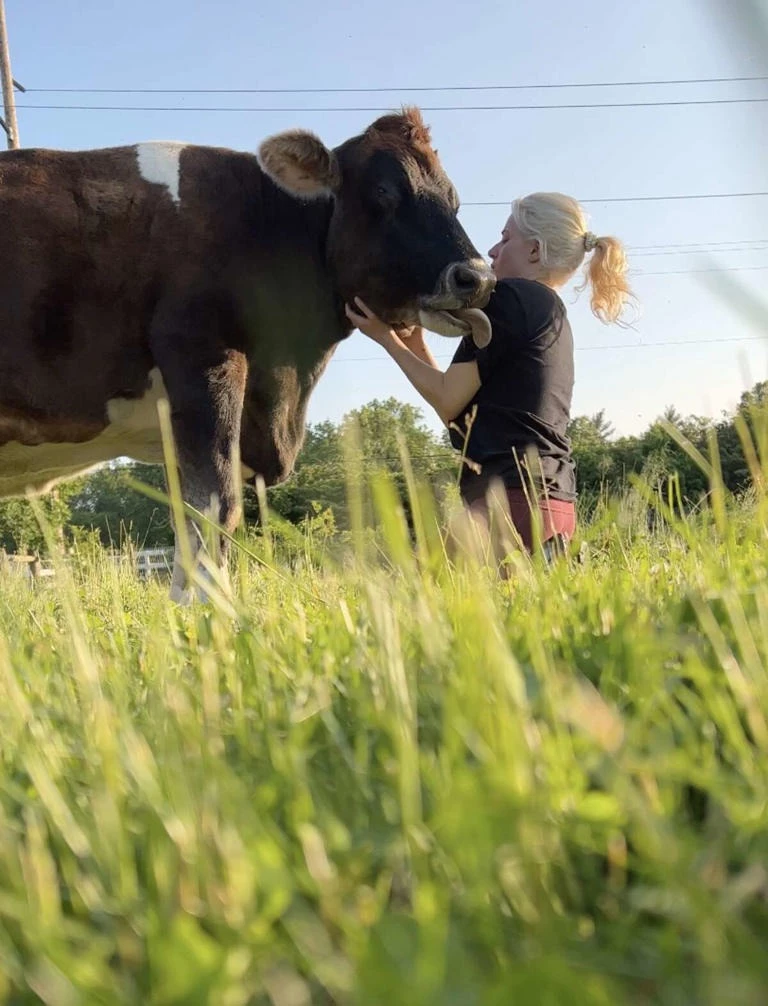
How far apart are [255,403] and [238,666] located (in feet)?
11.9

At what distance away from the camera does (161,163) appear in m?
4.91

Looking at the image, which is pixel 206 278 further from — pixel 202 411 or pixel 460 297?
pixel 460 297

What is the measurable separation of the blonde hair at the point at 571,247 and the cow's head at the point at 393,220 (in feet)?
1.03

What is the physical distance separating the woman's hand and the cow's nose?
0.39 m

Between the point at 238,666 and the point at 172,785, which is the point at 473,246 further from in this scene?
the point at 172,785

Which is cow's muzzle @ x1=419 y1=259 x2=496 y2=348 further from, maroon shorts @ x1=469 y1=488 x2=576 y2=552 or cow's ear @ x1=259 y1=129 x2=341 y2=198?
cow's ear @ x1=259 y1=129 x2=341 y2=198

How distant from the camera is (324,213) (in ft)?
16.5

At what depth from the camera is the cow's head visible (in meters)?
4.51

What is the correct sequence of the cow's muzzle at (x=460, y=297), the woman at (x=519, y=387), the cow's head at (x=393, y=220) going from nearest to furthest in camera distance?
the woman at (x=519, y=387), the cow's muzzle at (x=460, y=297), the cow's head at (x=393, y=220)

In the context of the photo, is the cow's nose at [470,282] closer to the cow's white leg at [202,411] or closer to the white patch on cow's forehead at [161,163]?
the cow's white leg at [202,411]

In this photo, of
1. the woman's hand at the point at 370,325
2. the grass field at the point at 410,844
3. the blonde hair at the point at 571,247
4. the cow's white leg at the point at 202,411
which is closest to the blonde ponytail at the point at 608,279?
the blonde hair at the point at 571,247

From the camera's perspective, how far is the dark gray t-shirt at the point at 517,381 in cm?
421

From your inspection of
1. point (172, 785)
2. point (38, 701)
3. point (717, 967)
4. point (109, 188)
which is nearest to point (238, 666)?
point (38, 701)

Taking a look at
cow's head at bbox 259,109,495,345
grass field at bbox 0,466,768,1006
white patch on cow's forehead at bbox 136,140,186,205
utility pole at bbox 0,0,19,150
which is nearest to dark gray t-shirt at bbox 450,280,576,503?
cow's head at bbox 259,109,495,345
